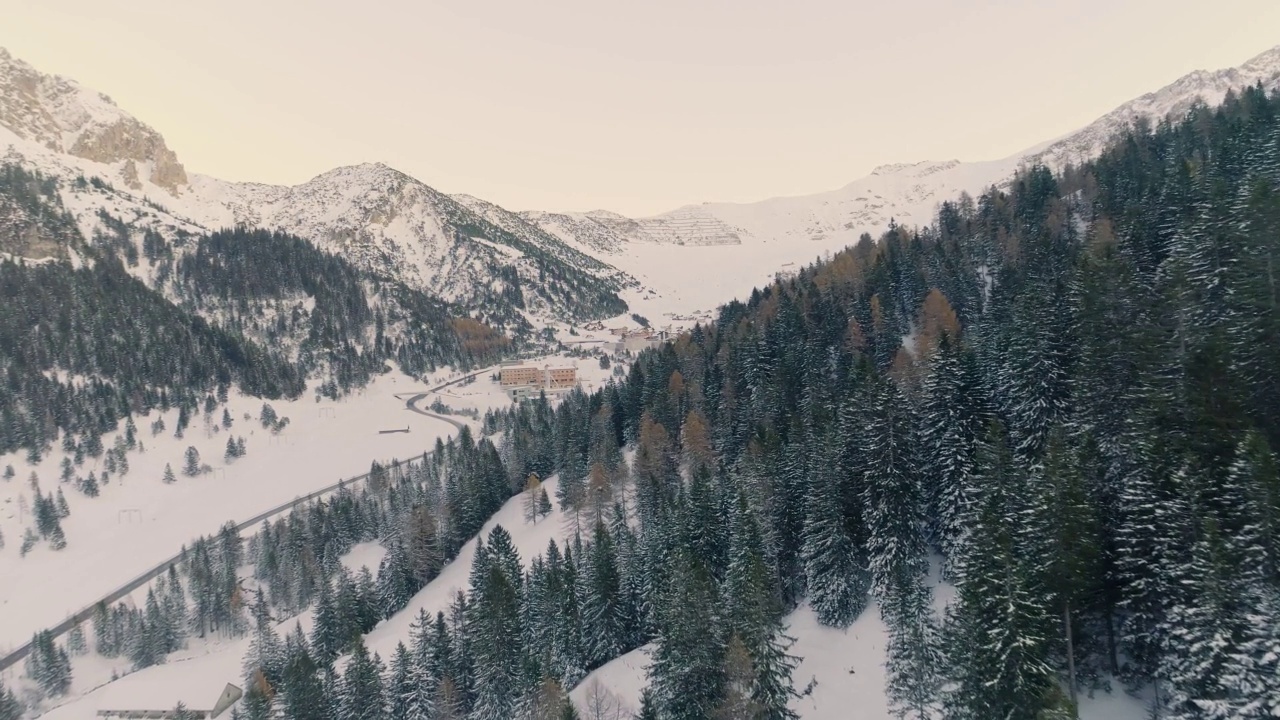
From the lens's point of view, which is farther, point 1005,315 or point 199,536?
point 199,536

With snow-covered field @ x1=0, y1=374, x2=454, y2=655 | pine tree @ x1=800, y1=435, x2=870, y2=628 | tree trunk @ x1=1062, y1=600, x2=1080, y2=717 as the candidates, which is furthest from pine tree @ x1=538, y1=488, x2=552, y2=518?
snow-covered field @ x1=0, y1=374, x2=454, y2=655

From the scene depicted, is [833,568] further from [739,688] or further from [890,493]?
[739,688]

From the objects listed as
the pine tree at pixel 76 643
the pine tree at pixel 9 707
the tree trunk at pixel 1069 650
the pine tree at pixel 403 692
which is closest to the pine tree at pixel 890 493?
the tree trunk at pixel 1069 650

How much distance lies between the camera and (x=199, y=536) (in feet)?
449

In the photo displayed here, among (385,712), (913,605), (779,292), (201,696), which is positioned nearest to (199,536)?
(201,696)

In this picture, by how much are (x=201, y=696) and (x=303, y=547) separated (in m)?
34.7

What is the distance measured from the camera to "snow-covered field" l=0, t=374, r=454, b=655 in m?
119

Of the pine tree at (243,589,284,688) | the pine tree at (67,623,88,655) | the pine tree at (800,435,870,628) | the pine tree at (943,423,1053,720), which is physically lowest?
→ the pine tree at (67,623,88,655)

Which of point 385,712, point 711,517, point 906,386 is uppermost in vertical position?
point 906,386

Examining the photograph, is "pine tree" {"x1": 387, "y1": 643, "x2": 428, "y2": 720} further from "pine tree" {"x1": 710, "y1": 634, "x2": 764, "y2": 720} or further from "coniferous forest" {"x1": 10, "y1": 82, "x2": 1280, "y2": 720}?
"pine tree" {"x1": 710, "y1": 634, "x2": 764, "y2": 720}

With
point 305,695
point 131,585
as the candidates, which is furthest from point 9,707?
point 305,695

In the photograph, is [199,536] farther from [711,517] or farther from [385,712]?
[711,517]

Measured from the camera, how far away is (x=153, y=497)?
5960 inches

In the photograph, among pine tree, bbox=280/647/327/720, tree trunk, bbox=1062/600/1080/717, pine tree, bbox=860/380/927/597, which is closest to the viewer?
tree trunk, bbox=1062/600/1080/717
